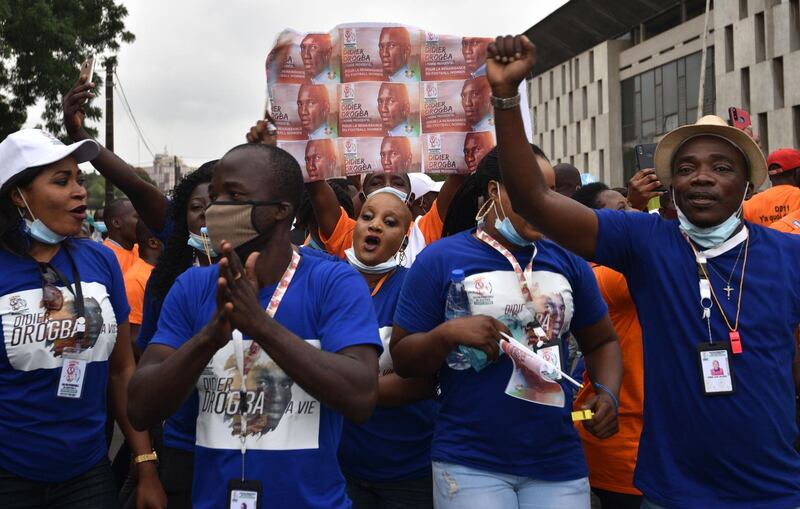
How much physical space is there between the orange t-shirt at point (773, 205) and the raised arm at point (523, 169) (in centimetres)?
363

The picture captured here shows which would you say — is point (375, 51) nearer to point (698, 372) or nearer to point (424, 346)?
point (424, 346)

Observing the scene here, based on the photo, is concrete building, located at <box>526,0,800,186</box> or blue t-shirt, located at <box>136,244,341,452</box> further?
concrete building, located at <box>526,0,800,186</box>

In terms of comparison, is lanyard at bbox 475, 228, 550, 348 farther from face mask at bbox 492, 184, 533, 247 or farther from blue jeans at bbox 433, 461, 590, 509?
blue jeans at bbox 433, 461, 590, 509

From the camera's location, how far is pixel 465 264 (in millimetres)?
3762

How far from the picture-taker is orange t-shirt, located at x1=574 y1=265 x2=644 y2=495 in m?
4.38

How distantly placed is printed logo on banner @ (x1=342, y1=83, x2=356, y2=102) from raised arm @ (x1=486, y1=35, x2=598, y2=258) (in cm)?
218

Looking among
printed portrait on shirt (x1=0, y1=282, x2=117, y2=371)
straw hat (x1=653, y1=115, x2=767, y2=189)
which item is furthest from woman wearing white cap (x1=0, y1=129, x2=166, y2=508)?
straw hat (x1=653, y1=115, x2=767, y2=189)

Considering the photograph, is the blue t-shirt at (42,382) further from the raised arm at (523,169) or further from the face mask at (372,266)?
the raised arm at (523,169)

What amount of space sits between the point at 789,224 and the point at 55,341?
4407 millimetres

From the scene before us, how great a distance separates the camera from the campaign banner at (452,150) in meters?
5.24

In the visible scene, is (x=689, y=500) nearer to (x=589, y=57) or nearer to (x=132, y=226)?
(x=132, y=226)

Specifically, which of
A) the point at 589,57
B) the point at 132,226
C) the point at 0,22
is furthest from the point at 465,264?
the point at 589,57

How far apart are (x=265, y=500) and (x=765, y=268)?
1884 mm

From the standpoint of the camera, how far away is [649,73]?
5472cm
